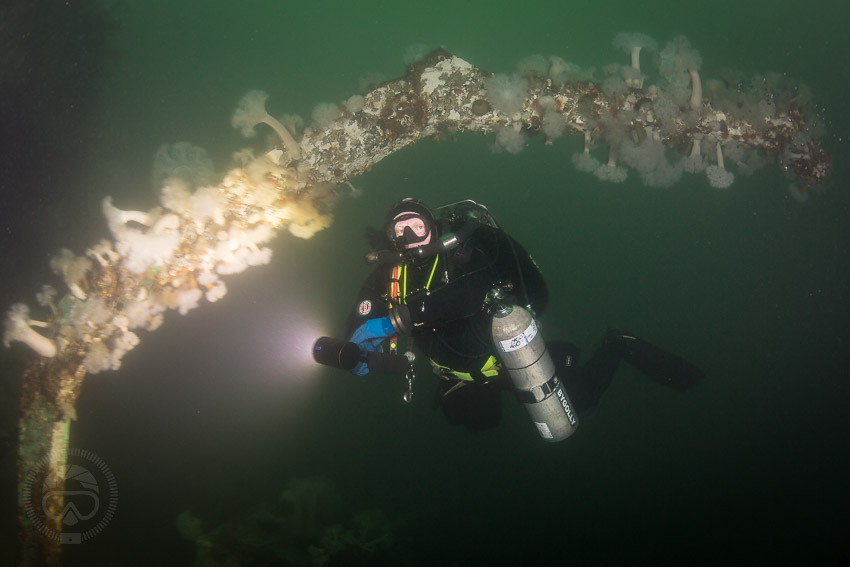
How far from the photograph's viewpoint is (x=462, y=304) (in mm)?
2775

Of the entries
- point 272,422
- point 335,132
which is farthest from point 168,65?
point 272,422

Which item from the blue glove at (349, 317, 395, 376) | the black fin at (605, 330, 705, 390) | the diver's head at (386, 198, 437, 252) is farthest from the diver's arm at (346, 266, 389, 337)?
the black fin at (605, 330, 705, 390)

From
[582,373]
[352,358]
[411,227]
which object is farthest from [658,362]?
[352,358]

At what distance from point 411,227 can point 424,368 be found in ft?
12.0

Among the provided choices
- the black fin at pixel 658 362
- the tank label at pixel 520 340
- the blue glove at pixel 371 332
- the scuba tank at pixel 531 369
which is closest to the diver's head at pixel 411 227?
the blue glove at pixel 371 332

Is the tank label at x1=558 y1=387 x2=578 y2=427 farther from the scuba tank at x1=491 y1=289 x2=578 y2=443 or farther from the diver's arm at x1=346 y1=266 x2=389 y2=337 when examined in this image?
the diver's arm at x1=346 y1=266 x2=389 y2=337

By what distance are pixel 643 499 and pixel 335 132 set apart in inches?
333

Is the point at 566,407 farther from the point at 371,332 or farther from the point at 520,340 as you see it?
the point at 371,332

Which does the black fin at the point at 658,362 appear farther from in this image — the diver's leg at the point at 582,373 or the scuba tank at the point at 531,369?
the scuba tank at the point at 531,369

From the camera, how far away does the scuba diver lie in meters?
2.77

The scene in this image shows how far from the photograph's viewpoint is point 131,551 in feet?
16.2

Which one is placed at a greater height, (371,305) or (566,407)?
(371,305)

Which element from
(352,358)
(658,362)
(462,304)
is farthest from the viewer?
(658,362)

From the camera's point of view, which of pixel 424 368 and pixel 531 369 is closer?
pixel 531 369
